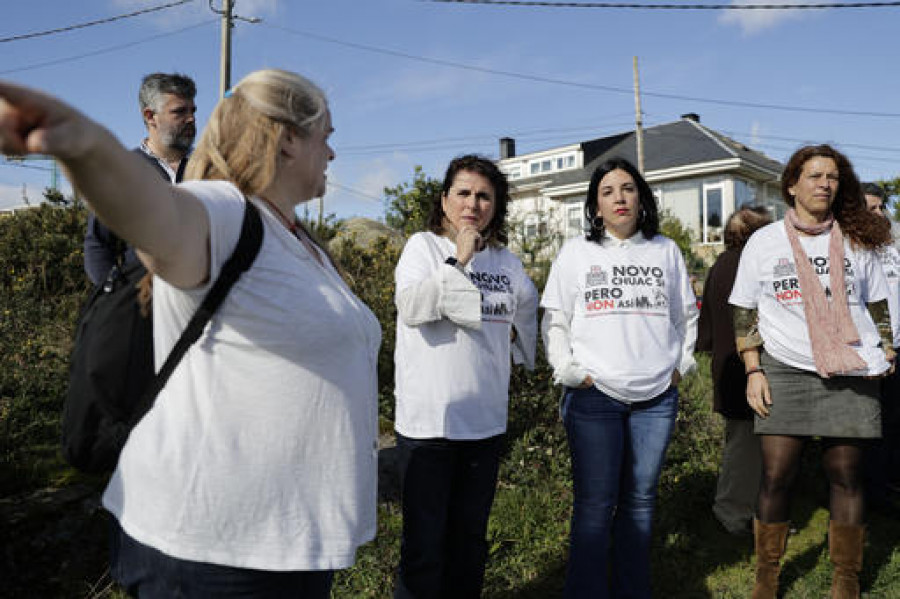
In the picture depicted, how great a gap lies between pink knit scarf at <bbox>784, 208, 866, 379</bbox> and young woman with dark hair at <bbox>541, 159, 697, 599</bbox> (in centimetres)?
52

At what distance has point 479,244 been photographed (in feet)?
9.83

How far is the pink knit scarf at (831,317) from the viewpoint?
310cm

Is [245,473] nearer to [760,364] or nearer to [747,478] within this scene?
[760,364]

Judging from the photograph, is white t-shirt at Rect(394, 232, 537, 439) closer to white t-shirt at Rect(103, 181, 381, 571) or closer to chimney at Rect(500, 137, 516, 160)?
white t-shirt at Rect(103, 181, 381, 571)

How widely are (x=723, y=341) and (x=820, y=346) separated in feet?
3.67

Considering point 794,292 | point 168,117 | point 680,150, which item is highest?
point 680,150

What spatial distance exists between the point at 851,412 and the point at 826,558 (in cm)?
124

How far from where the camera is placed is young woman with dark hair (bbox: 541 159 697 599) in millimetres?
3064

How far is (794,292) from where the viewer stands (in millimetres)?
3201

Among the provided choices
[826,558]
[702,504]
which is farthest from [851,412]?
[702,504]

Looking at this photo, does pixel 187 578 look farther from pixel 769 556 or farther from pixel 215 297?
pixel 769 556

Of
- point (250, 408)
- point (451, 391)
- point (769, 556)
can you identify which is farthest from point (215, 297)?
point (769, 556)

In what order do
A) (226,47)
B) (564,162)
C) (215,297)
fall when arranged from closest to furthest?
(215,297) < (226,47) < (564,162)

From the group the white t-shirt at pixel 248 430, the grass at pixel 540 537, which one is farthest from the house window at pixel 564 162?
the white t-shirt at pixel 248 430
